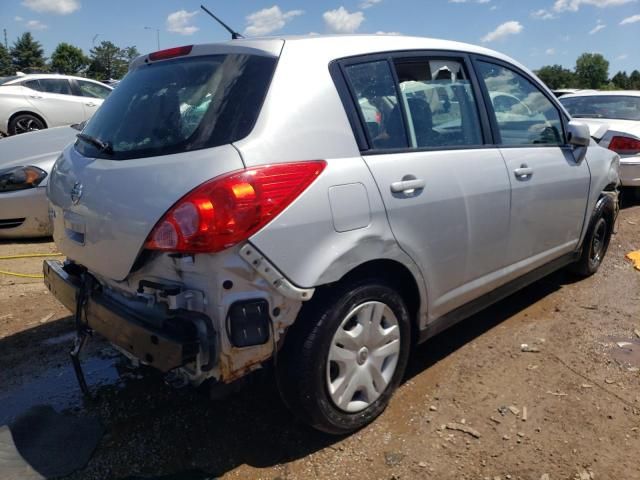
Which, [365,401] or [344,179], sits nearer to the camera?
[344,179]

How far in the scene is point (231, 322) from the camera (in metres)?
2.18

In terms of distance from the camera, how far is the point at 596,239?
4844 millimetres

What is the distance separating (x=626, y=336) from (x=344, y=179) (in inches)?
102

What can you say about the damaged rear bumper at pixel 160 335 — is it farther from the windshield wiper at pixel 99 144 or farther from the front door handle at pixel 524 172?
the front door handle at pixel 524 172

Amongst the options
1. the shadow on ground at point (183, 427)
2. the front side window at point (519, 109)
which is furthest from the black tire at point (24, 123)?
the front side window at point (519, 109)

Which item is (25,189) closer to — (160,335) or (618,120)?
(160,335)

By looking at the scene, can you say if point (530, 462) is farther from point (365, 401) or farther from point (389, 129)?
point (389, 129)

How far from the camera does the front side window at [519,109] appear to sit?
349 centimetres

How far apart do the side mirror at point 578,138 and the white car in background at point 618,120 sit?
8.40 feet

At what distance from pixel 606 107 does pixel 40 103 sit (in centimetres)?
1090

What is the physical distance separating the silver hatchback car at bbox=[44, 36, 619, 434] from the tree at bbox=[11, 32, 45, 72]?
86962 millimetres

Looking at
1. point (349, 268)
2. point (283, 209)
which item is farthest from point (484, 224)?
point (283, 209)

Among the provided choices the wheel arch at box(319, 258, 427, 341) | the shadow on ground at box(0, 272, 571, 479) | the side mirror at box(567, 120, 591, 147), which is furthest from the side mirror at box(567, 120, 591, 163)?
the wheel arch at box(319, 258, 427, 341)

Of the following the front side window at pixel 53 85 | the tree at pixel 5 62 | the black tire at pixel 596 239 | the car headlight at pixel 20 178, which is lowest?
the black tire at pixel 596 239
